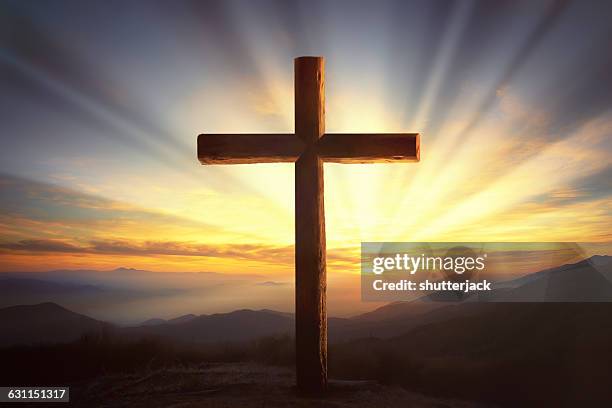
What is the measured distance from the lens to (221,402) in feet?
18.6

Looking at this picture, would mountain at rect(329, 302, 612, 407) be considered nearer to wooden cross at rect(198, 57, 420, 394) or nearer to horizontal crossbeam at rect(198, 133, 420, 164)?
wooden cross at rect(198, 57, 420, 394)

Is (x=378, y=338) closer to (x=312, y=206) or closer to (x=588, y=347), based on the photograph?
(x=588, y=347)

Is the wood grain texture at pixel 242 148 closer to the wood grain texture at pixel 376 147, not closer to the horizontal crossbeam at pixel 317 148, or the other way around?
the horizontal crossbeam at pixel 317 148

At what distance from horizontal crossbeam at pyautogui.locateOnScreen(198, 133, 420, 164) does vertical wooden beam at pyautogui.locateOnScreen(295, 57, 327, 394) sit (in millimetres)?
137

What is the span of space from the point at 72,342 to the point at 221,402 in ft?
13.7

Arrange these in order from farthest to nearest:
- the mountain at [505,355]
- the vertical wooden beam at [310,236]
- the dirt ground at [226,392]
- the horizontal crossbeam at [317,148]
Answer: the mountain at [505,355] → the horizontal crossbeam at [317,148] → the vertical wooden beam at [310,236] → the dirt ground at [226,392]

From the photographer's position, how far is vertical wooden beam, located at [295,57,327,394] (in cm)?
587

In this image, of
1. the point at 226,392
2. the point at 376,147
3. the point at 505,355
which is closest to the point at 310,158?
the point at 376,147

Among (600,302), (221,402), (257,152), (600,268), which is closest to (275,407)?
(221,402)

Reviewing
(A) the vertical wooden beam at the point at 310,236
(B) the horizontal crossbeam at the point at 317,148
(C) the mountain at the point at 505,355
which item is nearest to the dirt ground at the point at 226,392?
(A) the vertical wooden beam at the point at 310,236

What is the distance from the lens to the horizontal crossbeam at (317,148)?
6098 mm

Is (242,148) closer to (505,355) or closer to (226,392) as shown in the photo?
(226,392)

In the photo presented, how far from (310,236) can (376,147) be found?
132 cm

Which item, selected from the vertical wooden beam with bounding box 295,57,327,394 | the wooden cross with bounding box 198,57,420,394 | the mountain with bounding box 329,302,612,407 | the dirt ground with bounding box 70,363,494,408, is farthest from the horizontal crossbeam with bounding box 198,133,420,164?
the mountain with bounding box 329,302,612,407
